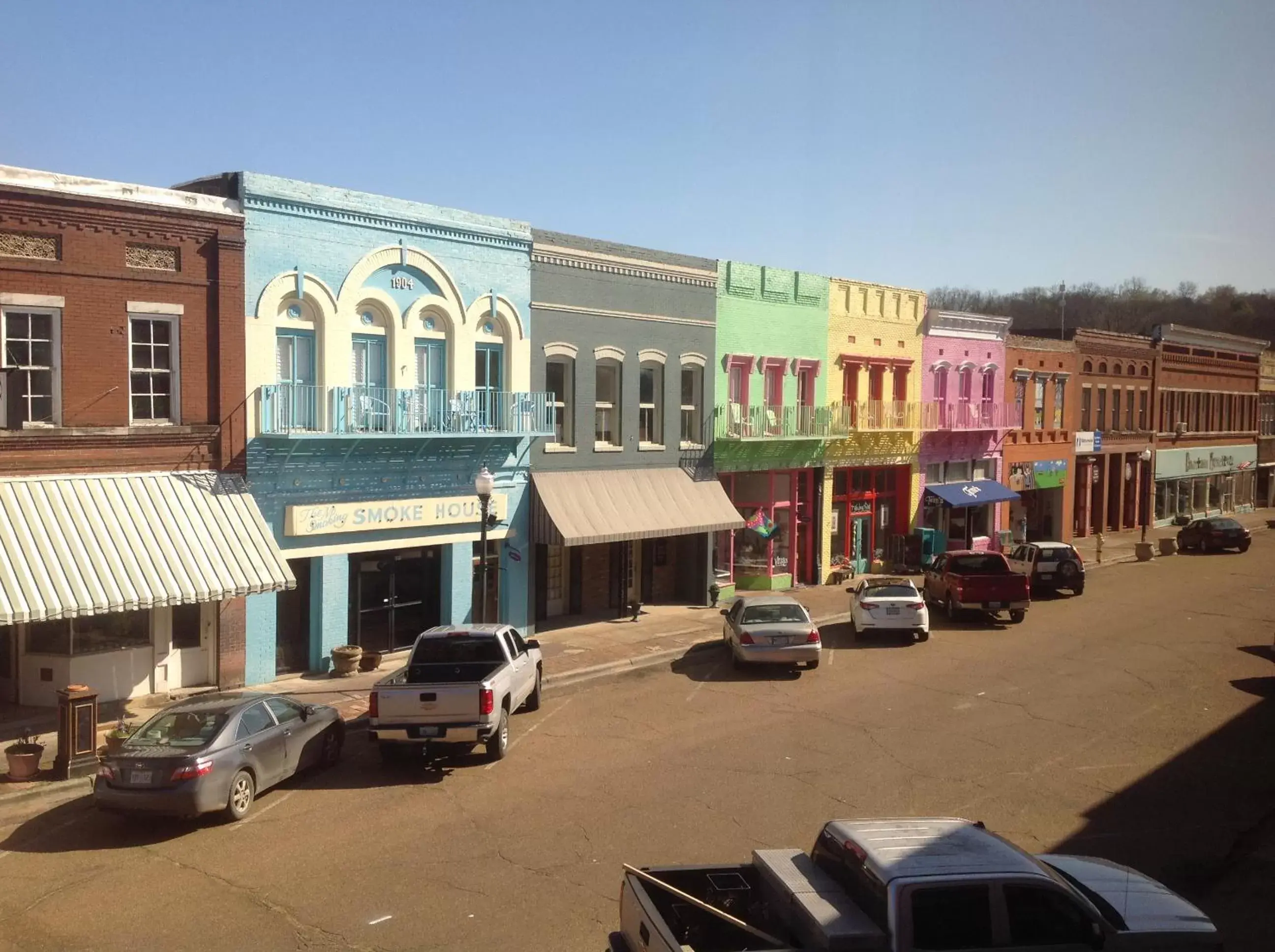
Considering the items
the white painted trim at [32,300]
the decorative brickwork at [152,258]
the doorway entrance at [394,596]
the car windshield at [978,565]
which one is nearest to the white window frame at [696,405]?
the car windshield at [978,565]

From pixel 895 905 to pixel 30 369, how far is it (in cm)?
1556

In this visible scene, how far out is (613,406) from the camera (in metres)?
26.8

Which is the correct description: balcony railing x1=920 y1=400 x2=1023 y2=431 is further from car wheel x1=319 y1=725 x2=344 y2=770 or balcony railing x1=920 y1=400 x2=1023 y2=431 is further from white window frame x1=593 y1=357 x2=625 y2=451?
car wheel x1=319 y1=725 x2=344 y2=770

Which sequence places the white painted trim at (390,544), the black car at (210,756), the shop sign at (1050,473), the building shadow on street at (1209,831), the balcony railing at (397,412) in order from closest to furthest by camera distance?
the building shadow on street at (1209,831)
the black car at (210,756)
the balcony railing at (397,412)
the white painted trim at (390,544)
the shop sign at (1050,473)

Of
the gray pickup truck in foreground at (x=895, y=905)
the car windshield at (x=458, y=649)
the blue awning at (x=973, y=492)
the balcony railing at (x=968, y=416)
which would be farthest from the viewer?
the blue awning at (x=973, y=492)

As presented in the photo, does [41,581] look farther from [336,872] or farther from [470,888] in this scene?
[470,888]

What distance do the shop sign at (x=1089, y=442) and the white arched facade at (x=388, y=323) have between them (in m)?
29.9

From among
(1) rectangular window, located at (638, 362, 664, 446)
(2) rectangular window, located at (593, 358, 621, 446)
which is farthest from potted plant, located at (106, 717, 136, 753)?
(1) rectangular window, located at (638, 362, 664, 446)

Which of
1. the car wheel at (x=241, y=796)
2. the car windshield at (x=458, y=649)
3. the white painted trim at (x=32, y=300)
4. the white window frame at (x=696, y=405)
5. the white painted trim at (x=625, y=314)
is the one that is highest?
the white painted trim at (x=625, y=314)

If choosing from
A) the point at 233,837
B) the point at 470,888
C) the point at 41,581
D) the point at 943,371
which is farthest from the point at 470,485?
the point at 943,371

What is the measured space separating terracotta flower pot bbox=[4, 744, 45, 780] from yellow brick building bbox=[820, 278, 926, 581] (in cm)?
2314

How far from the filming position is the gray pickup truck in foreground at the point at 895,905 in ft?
23.6

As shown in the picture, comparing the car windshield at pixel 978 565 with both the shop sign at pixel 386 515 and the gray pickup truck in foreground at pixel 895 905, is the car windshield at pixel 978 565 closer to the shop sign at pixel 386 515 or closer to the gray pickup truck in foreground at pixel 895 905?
the shop sign at pixel 386 515

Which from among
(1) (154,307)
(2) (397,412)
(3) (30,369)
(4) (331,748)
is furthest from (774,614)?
(3) (30,369)
